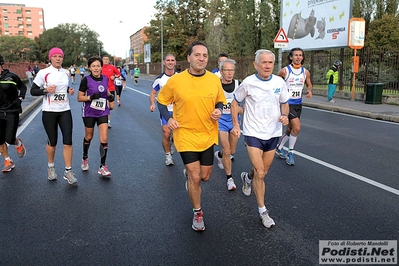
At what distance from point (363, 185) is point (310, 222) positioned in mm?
1686

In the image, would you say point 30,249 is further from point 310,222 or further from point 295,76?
point 295,76

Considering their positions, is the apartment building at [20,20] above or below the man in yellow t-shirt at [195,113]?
above

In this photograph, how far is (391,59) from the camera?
1526 cm

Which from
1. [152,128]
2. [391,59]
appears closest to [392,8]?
[391,59]

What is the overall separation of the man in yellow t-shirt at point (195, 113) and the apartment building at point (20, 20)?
15490 cm

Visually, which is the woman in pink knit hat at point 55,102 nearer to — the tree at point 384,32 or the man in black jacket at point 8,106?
the man in black jacket at point 8,106

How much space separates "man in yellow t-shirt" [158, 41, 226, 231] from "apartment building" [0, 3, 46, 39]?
508 feet

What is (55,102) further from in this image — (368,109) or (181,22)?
(181,22)

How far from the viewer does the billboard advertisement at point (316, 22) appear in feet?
60.8

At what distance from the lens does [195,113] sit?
371 centimetres

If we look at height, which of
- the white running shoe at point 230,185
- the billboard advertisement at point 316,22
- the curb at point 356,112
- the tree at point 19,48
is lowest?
the white running shoe at point 230,185

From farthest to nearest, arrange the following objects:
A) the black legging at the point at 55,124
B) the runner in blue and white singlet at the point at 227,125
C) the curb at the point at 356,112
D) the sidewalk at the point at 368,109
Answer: the sidewalk at the point at 368,109
the curb at the point at 356,112
the black legging at the point at 55,124
the runner in blue and white singlet at the point at 227,125

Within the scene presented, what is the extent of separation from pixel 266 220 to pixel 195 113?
4.56 feet

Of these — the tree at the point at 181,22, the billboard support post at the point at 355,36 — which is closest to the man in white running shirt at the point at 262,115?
the billboard support post at the point at 355,36
